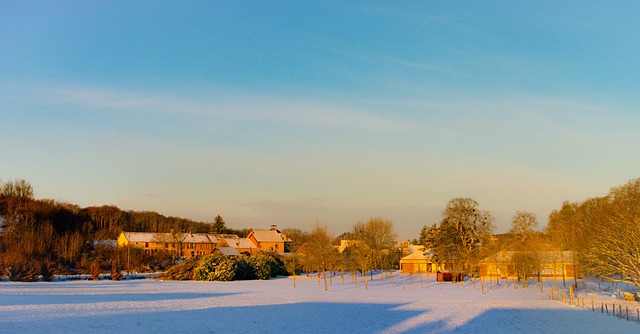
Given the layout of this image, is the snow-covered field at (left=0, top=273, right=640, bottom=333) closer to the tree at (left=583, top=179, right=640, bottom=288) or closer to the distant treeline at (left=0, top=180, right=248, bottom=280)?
the tree at (left=583, top=179, right=640, bottom=288)

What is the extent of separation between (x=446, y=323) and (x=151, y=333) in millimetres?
12779

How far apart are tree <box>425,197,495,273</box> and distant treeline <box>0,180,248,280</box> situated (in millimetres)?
37836

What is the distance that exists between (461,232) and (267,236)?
209 feet

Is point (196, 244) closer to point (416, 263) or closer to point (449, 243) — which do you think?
point (416, 263)

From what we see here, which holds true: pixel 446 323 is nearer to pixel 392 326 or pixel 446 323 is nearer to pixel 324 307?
pixel 392 326

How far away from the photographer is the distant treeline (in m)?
56.5

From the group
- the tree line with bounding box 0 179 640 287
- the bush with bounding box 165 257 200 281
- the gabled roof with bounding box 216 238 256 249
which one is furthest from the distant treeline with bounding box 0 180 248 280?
the gabled roof with bounding box 216 238 256 249

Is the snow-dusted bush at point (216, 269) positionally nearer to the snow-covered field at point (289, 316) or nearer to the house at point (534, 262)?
the snow-covered field at point (289, 316)

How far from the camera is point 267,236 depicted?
123688 millimetres

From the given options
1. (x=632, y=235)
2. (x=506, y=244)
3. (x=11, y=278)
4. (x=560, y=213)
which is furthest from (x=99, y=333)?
(x=560, y=213)

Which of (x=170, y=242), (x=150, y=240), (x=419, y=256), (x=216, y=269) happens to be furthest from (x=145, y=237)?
(x=419, y=256)

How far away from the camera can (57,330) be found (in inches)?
782

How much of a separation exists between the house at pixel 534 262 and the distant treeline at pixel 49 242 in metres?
41.9

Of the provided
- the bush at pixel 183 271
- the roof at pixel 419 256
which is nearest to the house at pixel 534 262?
the roof at pixel 419 256
